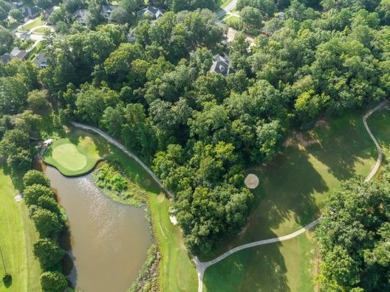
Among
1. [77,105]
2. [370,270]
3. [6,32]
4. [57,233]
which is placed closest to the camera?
[370,270]

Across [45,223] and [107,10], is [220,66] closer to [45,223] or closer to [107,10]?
[45,223]

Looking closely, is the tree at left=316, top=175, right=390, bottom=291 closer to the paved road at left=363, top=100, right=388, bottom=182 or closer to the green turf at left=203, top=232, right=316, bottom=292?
the green turf at left=203, top=232, right=316, bottom=292

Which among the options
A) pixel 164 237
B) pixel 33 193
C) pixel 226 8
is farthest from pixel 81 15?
pixel 164 237

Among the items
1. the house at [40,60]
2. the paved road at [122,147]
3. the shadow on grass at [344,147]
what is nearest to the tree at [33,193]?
the paved road at [122,147]

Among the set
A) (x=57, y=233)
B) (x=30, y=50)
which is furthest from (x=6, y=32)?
(x=57, y=233)

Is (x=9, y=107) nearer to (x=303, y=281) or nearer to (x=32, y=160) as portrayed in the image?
(x=32, y=160)

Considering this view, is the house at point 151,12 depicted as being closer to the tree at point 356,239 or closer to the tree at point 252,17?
the tree at point 252,17
